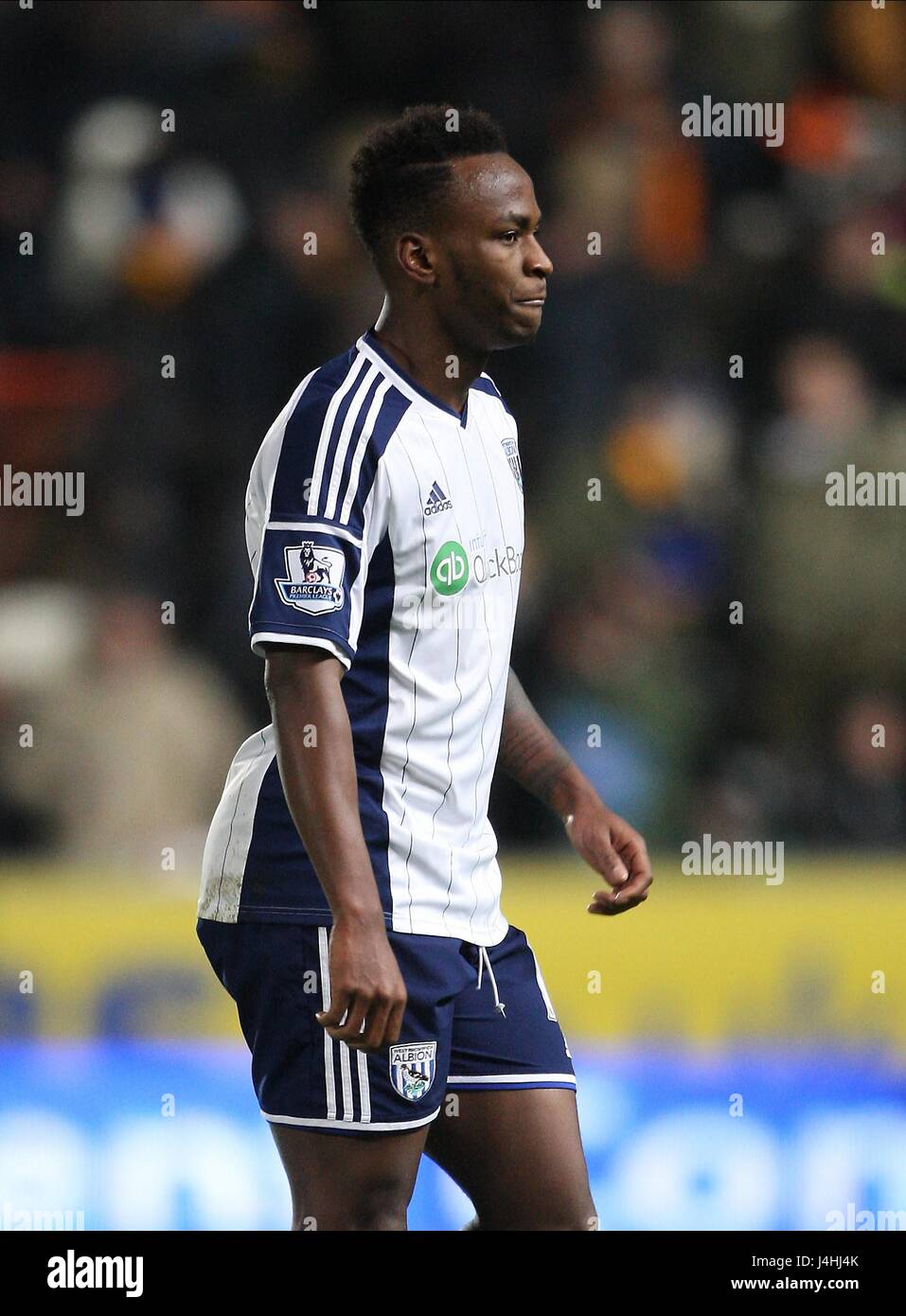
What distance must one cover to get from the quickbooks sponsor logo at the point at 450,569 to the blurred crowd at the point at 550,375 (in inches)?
118

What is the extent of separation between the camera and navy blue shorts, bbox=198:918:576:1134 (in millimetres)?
2514

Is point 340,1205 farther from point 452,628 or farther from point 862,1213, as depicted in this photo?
point 862,1213

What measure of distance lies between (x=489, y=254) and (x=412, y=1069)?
111 cm

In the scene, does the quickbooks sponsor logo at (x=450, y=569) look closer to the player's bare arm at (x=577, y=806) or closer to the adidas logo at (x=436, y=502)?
the adidas logo at (x=436, y=502)

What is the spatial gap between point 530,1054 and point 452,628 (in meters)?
0.61

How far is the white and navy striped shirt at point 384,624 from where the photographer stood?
250 cm

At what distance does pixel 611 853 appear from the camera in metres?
2.90

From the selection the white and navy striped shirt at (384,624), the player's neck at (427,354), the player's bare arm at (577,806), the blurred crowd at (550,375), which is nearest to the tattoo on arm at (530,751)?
the player's bare arm at (577,806)

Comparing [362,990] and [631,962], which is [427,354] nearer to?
[362,990]

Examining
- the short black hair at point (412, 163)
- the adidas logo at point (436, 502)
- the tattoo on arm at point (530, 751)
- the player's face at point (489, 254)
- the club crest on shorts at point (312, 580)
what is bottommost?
the tattoo on arm at point (530, 751)

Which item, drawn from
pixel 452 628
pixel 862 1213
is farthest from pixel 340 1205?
pixel 862 1213

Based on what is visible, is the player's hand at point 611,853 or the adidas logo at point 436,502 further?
the player's hand at point 611,853

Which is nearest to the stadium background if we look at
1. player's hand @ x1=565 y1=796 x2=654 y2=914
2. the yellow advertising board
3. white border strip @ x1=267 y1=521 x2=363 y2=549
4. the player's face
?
the yellow advertising board
